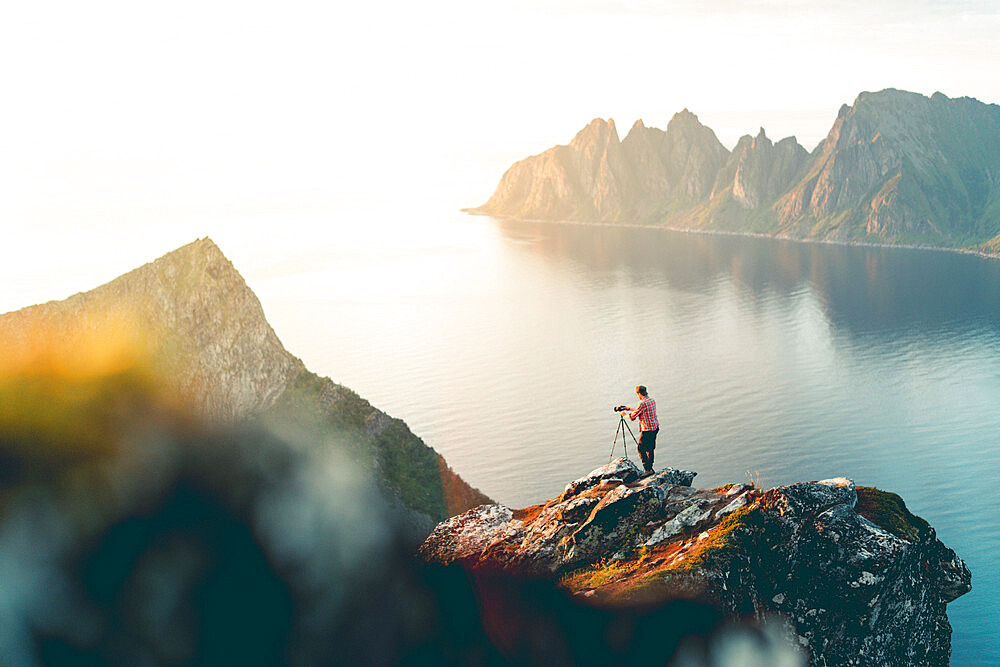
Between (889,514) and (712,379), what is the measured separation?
244 ft

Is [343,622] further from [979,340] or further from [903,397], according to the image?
[979,340]

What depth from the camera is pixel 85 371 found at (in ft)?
98.4

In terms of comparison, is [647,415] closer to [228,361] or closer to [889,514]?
[889,514]

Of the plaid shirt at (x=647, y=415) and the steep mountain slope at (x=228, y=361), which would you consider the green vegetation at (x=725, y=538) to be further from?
the steep mountain slope at (x=228, y=361)

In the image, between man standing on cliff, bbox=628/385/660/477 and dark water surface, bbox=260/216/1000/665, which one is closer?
man standing on cliff, bbox=628/385/660/477

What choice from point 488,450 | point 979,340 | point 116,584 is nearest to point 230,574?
point 116,584

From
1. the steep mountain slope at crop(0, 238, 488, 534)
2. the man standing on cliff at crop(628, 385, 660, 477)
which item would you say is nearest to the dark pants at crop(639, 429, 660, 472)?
the man standing on cliff at crop(628, 385, 660, 477)

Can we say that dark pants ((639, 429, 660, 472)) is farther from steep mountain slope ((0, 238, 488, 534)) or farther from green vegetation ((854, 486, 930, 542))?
steep mountain slope ((0, 238, 488, 534))

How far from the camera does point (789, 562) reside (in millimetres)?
19609

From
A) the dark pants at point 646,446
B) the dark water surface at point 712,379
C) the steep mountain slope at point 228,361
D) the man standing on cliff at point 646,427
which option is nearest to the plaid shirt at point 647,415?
the man standing on cliff at point 646,427

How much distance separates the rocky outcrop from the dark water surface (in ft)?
75.5

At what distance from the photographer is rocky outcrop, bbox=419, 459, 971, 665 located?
19.2 m

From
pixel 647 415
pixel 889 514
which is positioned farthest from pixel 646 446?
pixel 889 514

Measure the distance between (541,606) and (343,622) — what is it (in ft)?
24.9
